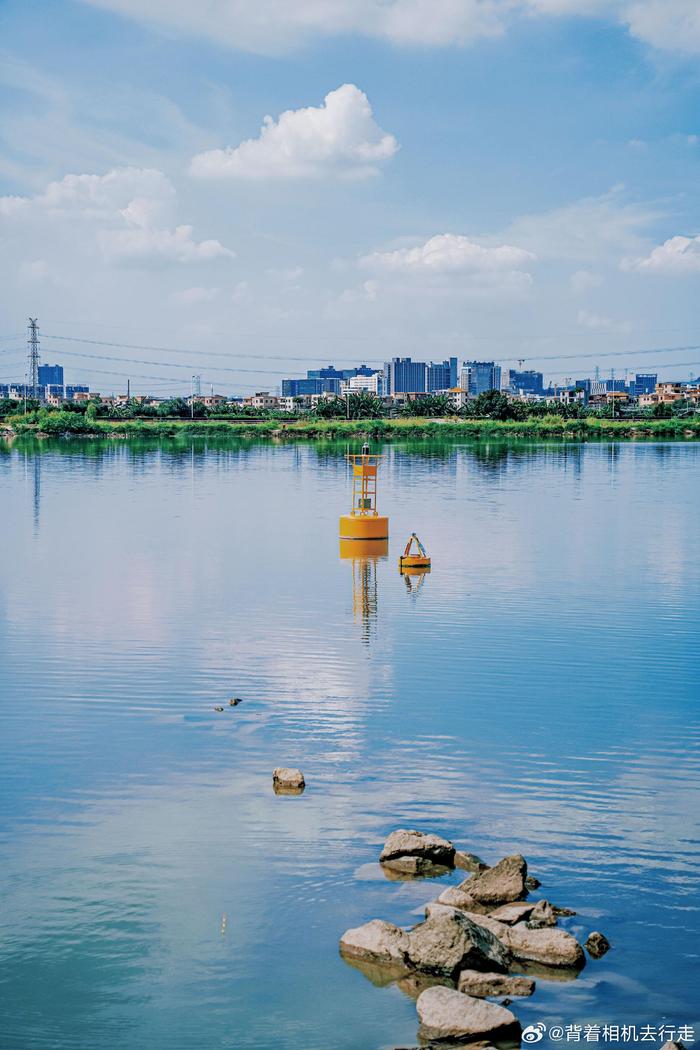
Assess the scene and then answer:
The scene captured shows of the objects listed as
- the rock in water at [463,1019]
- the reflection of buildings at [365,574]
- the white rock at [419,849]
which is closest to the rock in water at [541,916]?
the rock in water at [463,1019]

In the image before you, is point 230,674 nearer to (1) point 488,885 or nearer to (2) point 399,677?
(2) point 399,677

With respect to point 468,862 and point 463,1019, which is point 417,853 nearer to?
point 468,862

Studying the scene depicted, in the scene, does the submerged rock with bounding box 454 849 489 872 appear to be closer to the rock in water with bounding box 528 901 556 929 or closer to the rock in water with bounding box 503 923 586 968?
the rock in water with bounding box 528 901 556 929

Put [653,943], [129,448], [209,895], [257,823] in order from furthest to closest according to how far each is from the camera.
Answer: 1. [129,448]
2. [257,823]
3. [209,895]
4. [653,943]

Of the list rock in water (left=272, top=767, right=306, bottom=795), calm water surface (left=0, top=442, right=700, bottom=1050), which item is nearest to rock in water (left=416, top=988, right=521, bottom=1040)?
calm water surface (left=0, top=442, right=700, bottom=1050)

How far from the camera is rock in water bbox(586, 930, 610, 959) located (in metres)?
10.9

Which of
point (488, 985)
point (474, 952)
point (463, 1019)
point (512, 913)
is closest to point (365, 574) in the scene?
point (512, 913)

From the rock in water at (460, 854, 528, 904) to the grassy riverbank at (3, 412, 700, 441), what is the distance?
478 ft

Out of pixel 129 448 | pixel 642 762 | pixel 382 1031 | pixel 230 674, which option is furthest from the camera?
pixel 129 448

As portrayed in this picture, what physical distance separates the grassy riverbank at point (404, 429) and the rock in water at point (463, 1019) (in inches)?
5821

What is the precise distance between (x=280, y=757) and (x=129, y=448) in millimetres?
116603

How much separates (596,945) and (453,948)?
172cm

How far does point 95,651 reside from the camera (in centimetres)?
2394

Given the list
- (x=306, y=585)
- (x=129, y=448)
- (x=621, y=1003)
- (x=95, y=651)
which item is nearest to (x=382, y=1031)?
(x=621, y=1003)
